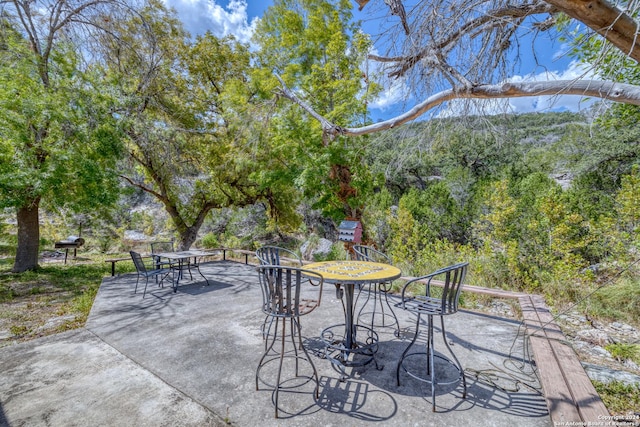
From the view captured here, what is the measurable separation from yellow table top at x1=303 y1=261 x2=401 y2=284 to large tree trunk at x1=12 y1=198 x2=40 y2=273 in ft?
25.5

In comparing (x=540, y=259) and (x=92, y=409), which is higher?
(x=540, y=259)

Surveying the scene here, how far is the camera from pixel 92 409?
187 centimetres

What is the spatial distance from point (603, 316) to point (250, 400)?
169 inches

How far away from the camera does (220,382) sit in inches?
85.6

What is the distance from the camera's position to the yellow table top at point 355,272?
2.17 m

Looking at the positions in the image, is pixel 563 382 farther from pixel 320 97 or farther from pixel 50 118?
pixel 50 118

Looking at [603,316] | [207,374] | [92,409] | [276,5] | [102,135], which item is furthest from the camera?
[276,5]

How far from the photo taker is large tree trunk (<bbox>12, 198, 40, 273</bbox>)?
6582mm

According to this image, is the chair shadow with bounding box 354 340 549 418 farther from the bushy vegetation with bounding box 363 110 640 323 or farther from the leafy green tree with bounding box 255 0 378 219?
the leafy green tree with bounding box 255 0 378 219

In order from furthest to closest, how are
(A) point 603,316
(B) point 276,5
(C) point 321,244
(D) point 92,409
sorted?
(C) point 321,244 < (B) point 276,5 < (A) point 603,316 < (D) point 92,409

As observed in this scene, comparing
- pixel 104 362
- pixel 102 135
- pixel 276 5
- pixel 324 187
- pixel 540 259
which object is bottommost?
pixel 104 362

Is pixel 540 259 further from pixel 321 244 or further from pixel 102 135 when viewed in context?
pixel 102 135

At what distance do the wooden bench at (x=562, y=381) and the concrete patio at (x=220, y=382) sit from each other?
25 cm

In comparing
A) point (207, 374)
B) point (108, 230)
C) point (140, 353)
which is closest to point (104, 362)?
point (140, 353)
